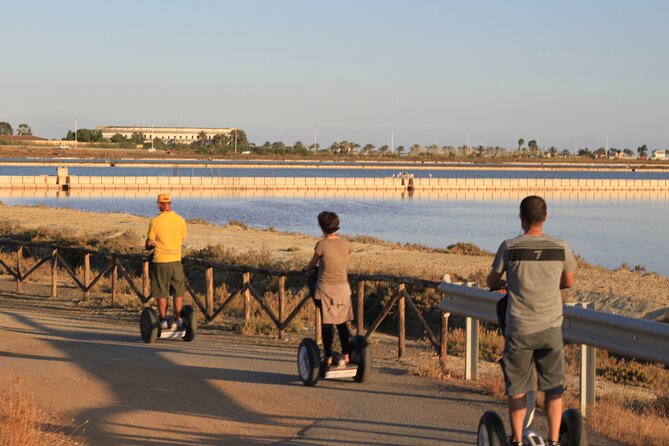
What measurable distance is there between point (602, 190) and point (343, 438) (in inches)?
4194

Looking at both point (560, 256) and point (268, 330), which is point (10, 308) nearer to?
point (268, 330)

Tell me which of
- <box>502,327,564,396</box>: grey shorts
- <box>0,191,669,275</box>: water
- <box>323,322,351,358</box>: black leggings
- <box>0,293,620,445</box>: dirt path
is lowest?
<box>0,191,669,275</box>: water

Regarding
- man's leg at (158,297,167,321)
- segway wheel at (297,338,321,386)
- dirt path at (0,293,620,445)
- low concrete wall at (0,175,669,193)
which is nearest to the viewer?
dirt path at (0,293,620,445)

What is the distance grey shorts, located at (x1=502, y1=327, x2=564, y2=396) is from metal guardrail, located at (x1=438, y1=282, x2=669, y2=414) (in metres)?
1.51

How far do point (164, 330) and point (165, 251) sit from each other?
3.35 ft

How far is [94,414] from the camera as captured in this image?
847 cm

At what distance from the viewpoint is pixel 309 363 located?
963 cm

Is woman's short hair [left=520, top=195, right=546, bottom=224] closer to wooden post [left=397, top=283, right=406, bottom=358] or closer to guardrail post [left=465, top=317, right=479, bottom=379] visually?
guardrail post [left=465, top=317, right=479, bottom=379]

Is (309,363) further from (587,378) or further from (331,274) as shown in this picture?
(587,378)

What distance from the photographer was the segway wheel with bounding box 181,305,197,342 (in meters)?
12.8

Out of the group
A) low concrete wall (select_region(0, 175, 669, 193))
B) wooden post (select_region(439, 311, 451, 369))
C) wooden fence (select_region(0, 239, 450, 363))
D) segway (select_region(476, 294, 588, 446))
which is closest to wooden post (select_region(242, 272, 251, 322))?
wooden fence (select_region(0, 239, 450, 363))

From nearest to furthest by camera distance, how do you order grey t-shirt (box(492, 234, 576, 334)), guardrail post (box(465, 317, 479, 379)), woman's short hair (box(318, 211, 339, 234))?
grey t-shirt (box(492, 234, 576, 334)) → woman's short hair (box(318, 211, 339, 234)) → guardrail post (box(465, 317, 479, 379))

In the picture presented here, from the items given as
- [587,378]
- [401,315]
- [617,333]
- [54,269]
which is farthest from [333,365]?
[54,269]

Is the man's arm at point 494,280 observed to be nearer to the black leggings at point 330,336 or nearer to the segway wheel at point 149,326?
Result: the black leggings at point 330,336
